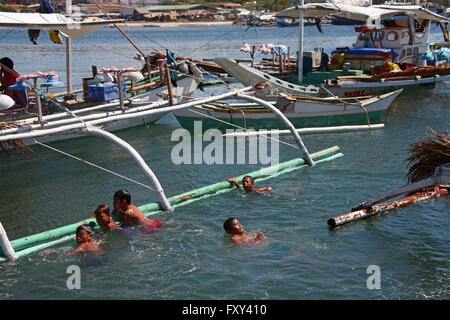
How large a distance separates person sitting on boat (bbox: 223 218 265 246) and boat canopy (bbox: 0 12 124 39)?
9381mm

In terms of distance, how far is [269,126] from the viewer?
21203 mm

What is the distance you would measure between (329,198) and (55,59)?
39.9 metres

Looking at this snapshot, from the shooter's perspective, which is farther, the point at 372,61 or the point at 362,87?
the point at 372,61

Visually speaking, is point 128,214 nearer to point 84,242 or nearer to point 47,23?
point 84,242

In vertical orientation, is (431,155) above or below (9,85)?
below

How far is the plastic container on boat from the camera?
19688 mm

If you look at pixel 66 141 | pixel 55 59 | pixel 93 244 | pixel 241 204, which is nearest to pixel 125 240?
pixel 93 244

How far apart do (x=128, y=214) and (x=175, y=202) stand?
1574mm

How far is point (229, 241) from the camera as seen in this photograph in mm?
10719

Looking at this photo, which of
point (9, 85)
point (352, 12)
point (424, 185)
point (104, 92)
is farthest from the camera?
point (352, 12)

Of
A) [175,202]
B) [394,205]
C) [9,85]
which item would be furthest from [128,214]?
[9,85]

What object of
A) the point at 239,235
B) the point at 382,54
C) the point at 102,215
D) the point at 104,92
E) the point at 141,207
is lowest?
the point at 239,235

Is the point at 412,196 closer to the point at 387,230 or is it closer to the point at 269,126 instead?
the point at 387,230
